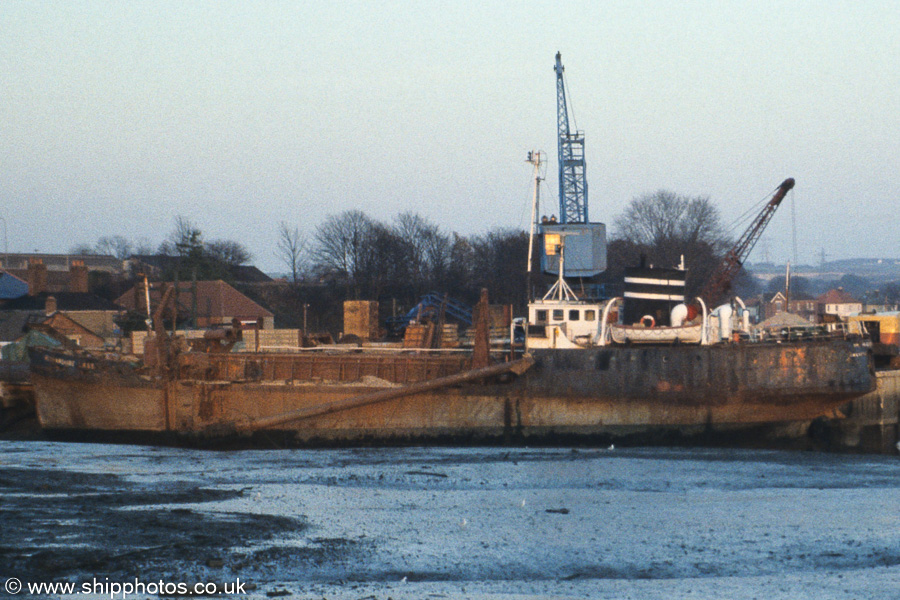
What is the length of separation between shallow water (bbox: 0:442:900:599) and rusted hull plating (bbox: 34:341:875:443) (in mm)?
2192

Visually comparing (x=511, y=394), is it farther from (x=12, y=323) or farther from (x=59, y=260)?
(x=59, y=260)

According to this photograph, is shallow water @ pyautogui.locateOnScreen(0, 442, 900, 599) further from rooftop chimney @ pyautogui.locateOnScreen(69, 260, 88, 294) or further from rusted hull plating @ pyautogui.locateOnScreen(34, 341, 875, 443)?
rooftop chimney @ pyautogui.locateOnScreen(69, 260, 88, 294)

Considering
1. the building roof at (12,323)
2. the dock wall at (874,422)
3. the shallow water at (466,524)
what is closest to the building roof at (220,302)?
the building roof at (12,323)

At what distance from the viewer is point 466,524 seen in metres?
17.3

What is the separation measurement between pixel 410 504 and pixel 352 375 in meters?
10.7

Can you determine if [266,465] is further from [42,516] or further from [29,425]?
[29,425]

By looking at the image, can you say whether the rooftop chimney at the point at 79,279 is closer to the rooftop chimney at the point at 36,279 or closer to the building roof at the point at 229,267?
the rooftop chimney at the point at 36,279

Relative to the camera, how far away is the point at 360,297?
3199 inches

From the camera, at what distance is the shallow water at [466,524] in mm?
13742

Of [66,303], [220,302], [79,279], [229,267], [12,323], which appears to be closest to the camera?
[12,323]

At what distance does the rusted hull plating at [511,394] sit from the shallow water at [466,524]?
2192 mm

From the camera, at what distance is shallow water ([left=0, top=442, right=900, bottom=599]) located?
1374cm

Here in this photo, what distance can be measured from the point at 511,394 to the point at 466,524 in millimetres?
10591

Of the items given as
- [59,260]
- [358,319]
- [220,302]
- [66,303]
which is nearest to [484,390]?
[358,319]
